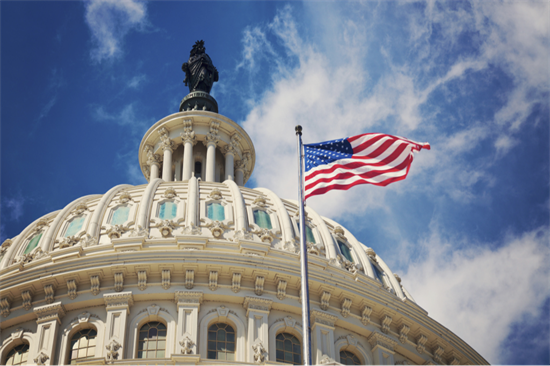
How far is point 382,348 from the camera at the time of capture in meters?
44.2

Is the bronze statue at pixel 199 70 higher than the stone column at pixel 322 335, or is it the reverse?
the bronze statue at pixel 199 70

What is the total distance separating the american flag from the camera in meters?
33.4

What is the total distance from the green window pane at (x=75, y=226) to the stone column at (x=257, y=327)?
11.8m

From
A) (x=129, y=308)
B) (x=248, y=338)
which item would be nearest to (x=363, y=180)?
(x=248, y=338)

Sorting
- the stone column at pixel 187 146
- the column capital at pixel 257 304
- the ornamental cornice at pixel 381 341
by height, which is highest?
the stone column at pixel 187 146

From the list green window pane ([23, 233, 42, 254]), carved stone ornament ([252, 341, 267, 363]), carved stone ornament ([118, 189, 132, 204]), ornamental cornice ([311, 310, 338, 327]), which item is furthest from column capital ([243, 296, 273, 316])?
green window pane ([23, 233, 42, 254])

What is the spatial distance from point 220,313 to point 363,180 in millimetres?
12308

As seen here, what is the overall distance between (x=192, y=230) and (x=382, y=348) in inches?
455

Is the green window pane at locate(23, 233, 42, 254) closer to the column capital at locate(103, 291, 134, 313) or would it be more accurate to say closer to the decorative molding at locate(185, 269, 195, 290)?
the column capital at locate(103, 291, 134, 313)

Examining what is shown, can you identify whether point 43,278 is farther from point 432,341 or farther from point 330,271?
point 432,341

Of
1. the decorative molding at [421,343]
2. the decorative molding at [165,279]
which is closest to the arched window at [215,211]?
the decorative molding at [165,279]

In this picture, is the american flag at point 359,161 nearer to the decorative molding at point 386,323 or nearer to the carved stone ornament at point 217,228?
the carved stone ornament at point 217,228

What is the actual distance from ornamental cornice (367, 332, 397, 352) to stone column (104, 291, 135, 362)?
40.0ft

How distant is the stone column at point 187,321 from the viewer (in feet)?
132
